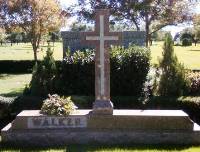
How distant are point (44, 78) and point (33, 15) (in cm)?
2180

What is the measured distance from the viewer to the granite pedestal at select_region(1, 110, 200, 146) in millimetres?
10977

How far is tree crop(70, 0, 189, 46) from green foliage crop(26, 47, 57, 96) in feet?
63.2

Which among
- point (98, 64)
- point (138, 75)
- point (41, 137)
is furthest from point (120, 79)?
point (41, 137)

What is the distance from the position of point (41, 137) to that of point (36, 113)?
64cm

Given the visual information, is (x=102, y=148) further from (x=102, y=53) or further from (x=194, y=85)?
(x=194, y=85)

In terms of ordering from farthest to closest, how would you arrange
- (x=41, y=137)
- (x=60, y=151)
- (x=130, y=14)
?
(x=130, y=14) → (x=41, y=137) → (x=60, y=151)

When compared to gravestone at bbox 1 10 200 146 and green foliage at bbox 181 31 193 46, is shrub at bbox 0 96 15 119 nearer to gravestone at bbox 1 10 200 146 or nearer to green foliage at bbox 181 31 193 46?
gravestone at bbox 1 10 200 146

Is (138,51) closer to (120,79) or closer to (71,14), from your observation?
(120,79)

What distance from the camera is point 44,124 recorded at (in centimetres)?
1112

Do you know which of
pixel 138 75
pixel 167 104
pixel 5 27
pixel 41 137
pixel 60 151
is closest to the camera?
pixel 60 151

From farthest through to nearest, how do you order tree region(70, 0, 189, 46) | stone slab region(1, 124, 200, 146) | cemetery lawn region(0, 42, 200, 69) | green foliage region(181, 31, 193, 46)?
green foliage region(181, 31, 193, 46)
cemetery lawn region(0, 42, 200, 69)
tree region(70, 0, 189, 46)
stone slab region(1, 124, 200, 146)

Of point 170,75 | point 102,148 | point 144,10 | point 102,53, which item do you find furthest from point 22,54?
point 102,148

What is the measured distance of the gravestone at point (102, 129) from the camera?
36.0 ft

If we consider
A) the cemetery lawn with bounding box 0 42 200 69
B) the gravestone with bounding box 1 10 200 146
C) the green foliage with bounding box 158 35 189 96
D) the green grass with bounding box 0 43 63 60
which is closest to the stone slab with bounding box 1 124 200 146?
the gravestone with bounding box 1 10 200 146
